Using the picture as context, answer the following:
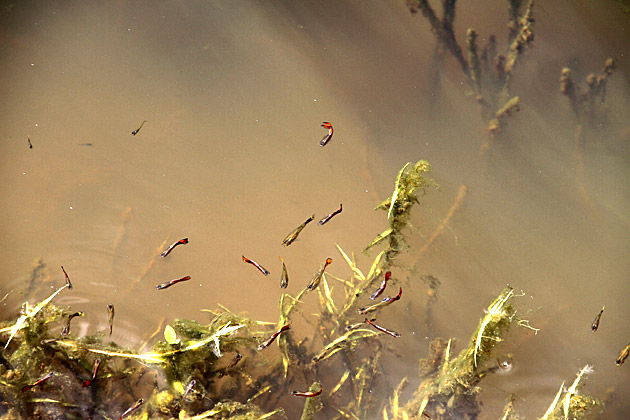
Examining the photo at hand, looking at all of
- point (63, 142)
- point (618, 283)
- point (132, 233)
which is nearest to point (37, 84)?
point (63, 142)

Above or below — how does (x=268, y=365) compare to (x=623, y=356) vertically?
below

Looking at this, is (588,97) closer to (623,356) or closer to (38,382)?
(623,356)

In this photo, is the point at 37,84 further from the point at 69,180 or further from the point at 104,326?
the point at 104,326

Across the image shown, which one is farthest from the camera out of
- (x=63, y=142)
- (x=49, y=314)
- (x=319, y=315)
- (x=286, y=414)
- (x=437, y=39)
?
(x=437, y=39)

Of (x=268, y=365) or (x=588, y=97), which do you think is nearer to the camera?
(x=268, y=365)

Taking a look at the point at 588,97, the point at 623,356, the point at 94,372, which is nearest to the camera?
the point at 94,372

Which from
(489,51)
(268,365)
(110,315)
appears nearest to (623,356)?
(268,365)

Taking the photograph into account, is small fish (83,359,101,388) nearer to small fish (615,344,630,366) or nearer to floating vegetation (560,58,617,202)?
small fish (615,344,630,366)
